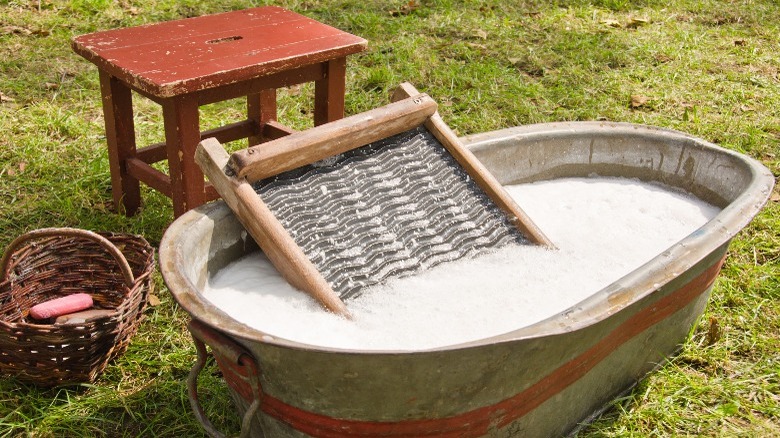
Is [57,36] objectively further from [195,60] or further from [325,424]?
[325,424]

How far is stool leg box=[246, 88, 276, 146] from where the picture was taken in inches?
165

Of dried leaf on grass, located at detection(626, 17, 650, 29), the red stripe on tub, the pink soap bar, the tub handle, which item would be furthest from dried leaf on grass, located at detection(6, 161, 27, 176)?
dried leaf on grass, located at detection(626, 17, 650, 29)

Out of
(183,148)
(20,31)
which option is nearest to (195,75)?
(183,148)

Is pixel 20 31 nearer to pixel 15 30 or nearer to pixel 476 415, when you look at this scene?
pixel 15 30

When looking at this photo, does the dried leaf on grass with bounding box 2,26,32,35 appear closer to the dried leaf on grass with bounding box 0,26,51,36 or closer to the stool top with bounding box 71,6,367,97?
the dried leaf on grass with bounding box 0,26,51,36

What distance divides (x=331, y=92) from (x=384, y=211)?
4.02 ft

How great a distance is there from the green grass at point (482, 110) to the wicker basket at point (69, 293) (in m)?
0.11

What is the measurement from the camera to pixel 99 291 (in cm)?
332

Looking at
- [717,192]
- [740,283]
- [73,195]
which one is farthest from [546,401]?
[73,195]

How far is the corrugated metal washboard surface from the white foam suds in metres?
0.07

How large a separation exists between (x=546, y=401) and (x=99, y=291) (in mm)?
1832

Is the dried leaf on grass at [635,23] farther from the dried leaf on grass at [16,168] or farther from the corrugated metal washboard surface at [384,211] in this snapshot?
the dried leaf on grass at [16,168]

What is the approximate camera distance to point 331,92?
388 centimetres

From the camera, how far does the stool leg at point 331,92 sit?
3821mm
